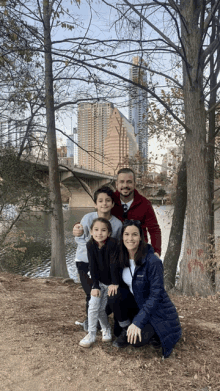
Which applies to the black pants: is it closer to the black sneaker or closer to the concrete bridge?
the black sneaker

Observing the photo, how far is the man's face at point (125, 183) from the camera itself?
3.10m

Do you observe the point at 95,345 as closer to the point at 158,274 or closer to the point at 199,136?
the point at 158,274

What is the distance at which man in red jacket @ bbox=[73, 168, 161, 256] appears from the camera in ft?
10.2

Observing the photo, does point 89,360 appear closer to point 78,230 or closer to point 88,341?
point 88,341

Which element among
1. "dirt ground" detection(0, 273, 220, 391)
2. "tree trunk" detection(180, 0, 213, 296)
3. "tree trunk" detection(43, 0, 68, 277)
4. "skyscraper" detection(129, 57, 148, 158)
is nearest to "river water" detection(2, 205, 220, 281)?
"tree trunk" detection(43, 0, 68, 277)

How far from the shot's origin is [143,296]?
2.81 metres

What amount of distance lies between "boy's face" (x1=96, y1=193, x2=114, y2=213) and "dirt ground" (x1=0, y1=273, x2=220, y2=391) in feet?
4.23

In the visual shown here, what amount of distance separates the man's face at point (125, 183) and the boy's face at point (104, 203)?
175 millimetres

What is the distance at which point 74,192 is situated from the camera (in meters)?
33.2

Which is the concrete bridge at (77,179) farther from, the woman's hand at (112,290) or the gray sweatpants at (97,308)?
the woman's hand at (112,290)

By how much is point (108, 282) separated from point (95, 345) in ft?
2.12

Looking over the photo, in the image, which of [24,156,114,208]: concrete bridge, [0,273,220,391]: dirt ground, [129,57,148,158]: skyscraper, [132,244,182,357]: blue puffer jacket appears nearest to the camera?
[0,273,220,391]: dirt ground

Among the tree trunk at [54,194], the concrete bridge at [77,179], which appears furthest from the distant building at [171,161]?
the tree trunk at [54,194]

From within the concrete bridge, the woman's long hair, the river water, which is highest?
the concrete bridge
